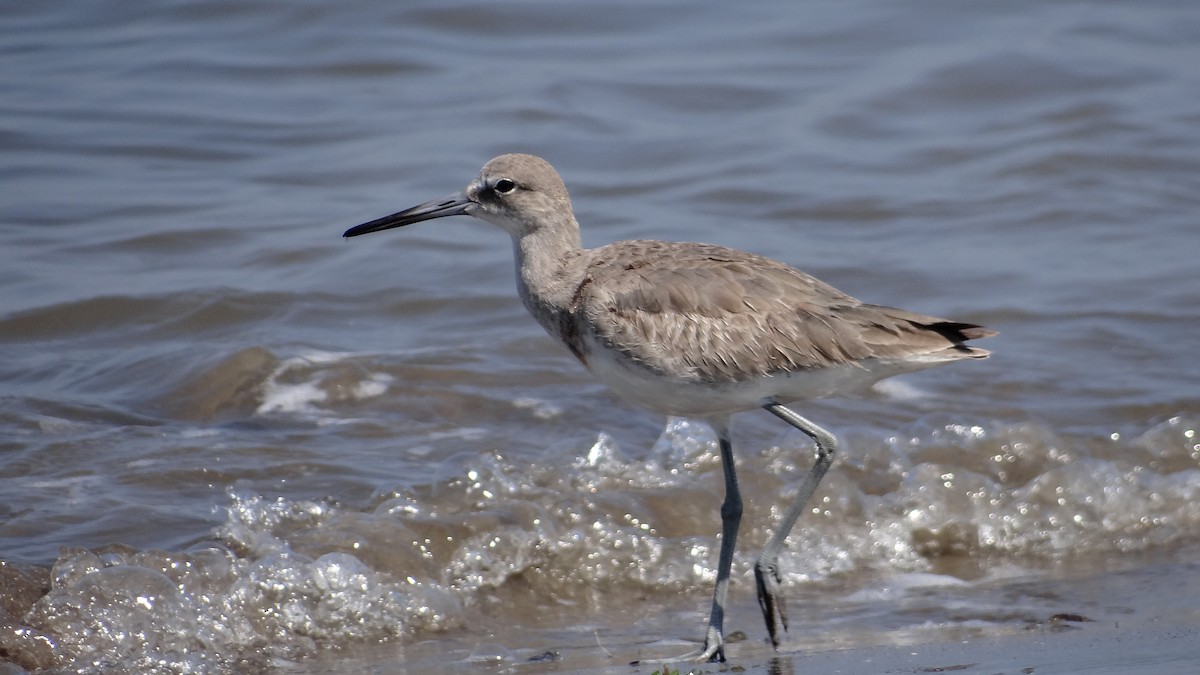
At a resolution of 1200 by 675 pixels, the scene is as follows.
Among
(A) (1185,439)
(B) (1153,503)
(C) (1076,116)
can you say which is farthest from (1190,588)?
(C) (1076,116)

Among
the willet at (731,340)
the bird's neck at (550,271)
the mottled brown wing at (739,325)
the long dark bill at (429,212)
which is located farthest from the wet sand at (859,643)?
the long dark bill at (429,212)

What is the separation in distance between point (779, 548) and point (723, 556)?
27 centimetres

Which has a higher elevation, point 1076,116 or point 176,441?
point 1076,116

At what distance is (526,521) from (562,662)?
3.96 feet

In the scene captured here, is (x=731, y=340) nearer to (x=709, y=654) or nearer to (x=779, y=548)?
(x=779, y=548)

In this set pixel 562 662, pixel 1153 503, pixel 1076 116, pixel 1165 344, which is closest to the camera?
pixel 562 662

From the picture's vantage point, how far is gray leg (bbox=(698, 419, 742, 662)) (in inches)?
211

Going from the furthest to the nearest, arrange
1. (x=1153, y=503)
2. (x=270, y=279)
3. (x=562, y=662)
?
(x=270, y=279) → (x=1153, y=503) → (x=562, y=662)

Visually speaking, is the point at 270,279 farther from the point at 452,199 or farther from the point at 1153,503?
the point at 1153,503

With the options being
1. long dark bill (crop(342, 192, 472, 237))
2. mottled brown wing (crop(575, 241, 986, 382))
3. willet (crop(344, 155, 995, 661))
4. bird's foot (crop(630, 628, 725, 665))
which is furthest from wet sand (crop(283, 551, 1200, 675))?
long dark bill (crop(342, 192, 472, 237))

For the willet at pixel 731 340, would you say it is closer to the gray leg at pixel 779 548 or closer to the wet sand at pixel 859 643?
the gray leg at pixel 779 548

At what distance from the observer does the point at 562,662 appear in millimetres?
5391

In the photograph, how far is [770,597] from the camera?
5465 mm

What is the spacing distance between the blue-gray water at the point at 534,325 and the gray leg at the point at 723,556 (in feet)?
0.87
